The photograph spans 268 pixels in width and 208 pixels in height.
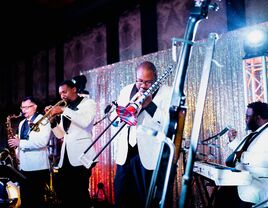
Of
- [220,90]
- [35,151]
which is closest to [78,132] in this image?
[35,151]

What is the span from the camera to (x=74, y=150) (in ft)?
15.1

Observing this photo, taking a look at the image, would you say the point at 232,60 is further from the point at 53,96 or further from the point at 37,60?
the point at 37,60

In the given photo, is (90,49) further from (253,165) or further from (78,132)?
(253,165)

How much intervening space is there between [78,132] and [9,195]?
7.44 feet

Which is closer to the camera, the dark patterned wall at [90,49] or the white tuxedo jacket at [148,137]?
the white tuxedo jacket at [148,137]

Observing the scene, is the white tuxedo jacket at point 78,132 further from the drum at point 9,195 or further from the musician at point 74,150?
the drum at point 9,195

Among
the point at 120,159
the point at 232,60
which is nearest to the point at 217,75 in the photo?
the point at 232,60

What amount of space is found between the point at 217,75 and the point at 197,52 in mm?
654

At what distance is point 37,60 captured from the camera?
1149 cm

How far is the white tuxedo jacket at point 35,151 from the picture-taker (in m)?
5.38

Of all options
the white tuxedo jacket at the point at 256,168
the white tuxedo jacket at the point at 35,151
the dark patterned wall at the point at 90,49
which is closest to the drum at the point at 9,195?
the white tuxedo jacket at the point at 35,151

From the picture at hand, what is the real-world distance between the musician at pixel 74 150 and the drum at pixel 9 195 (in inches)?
35.0

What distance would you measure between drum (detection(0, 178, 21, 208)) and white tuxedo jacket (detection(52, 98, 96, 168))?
985 millimetres

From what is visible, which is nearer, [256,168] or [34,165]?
[256,168]
